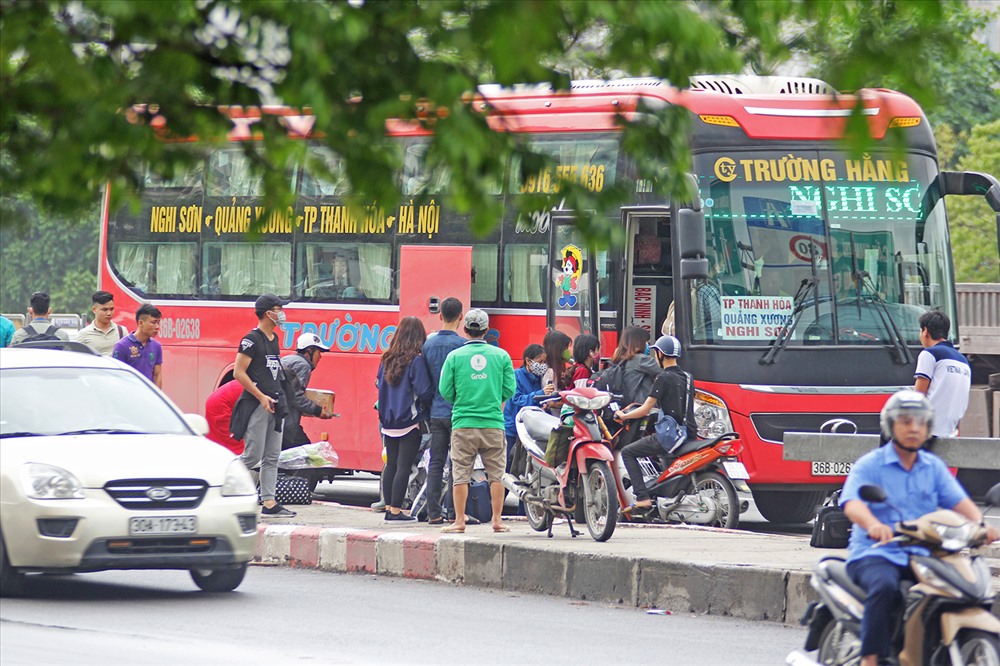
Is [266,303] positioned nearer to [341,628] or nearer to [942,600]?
[341,628]

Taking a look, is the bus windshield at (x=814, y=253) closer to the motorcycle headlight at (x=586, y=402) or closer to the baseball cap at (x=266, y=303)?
the motorcycle headlight at (x=586, y=402)

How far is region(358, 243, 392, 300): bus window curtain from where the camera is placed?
17375 millimetres

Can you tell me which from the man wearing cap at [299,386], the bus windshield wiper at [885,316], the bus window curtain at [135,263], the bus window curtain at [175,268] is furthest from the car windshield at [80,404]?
the bus window curtain at [135,263]

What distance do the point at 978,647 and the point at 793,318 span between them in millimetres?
8201

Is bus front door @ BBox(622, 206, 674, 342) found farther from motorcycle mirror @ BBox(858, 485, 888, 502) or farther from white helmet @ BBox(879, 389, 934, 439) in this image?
motorcycle mirror @ BBox(858, 485, 888, 502)

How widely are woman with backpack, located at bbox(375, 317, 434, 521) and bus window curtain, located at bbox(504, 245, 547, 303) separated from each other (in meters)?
2.08

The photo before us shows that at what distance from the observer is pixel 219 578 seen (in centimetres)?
1143

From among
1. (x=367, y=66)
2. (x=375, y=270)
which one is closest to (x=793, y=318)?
(x=375, y=270)

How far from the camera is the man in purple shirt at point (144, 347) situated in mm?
15633

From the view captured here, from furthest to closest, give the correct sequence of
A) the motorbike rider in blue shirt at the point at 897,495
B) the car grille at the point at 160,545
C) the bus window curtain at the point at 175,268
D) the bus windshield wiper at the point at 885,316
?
the bus window curtain at the point at 175,268, the bus windshield wiper at the point at 885,316, the car grille at the point at 160,545, the motorbike rider in blue shirt at the point at 897,495

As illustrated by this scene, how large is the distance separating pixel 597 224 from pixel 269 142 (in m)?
0.87

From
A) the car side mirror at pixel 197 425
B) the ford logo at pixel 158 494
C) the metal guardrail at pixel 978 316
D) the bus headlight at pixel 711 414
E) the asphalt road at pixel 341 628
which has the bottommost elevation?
the asphalt road at pixel 341 628

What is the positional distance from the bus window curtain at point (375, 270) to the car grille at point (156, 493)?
6642 mm

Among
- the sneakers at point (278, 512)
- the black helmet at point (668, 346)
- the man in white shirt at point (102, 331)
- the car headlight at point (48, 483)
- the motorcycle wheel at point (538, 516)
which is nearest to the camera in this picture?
the car headlight at point (48, 483)
